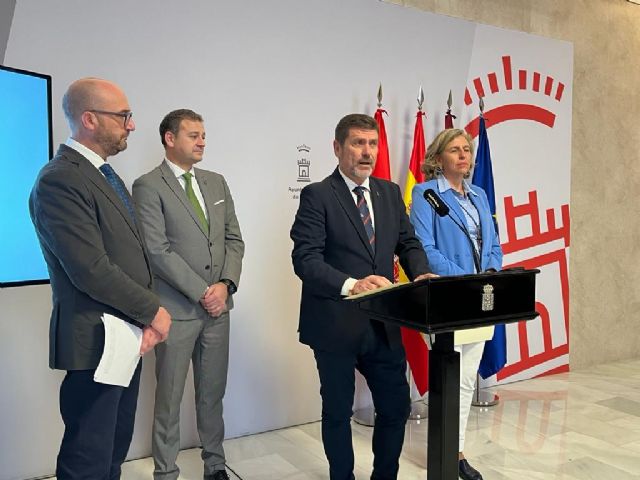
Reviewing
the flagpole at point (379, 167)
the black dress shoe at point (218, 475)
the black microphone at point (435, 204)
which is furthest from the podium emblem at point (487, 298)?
the flagpole at point (379, 167)

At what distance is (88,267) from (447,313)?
3.56 ft

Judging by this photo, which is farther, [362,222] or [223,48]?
[223,48]

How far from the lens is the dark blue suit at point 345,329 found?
2.49 m

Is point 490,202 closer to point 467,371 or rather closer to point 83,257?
point 467,371

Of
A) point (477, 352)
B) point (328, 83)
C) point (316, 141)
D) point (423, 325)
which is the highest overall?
point (328, 83)

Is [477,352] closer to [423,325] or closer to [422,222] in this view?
[422,222]

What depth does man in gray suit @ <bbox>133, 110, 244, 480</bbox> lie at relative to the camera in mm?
2799

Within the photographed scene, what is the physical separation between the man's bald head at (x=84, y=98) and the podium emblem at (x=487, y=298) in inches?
54.0

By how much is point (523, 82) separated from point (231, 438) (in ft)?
11.6

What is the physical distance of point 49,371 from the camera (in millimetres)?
3143

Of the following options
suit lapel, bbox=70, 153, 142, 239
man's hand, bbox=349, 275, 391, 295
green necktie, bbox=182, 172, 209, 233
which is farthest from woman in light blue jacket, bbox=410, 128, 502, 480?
suit lapel, bbox=70, 153, 142, 239

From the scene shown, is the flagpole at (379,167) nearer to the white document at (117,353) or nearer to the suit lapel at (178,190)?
the suit lapel at (178,190)

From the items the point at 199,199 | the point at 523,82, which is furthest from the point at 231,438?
the point at 523,82

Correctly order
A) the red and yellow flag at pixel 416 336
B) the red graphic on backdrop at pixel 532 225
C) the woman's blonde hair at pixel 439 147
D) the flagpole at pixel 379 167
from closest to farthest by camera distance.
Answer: the woman's blonde hair at pixel 439 147 → the flagpole at pixel 379 167 → the red and yellow flag at pixel 416 336 → the red graphic on backdrop at pixel 532 225
